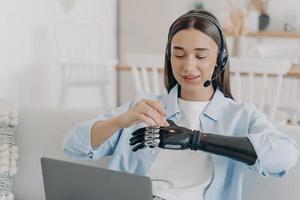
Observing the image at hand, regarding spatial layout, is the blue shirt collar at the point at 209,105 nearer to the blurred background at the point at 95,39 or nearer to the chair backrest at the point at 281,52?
the blurred background at the point at 95,39

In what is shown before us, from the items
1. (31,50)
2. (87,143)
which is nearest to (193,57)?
(87,143)

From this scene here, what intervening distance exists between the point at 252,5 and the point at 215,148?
12.5 feet

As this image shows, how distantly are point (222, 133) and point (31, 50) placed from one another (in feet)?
9.12

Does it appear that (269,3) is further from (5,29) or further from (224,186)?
(224,186)

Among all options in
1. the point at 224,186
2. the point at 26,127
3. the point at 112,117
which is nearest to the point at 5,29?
the point at 26,127

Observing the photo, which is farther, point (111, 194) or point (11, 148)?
point (11, 148)

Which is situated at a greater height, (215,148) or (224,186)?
(215,148)

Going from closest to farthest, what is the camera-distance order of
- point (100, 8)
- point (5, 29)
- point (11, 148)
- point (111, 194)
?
point (111, 194), point (11, 148), point (5, 29), point (100, 8)

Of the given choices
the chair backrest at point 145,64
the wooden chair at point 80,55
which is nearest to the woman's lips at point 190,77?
the chair backrest at point 145,64

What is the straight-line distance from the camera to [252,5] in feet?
15.8

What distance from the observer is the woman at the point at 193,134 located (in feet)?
3.91

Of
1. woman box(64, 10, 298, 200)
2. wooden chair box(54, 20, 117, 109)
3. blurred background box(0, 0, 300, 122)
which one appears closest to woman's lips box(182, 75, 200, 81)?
woman box(64, 10, 298, 200)

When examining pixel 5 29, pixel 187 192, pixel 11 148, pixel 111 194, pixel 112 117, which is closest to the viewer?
pixel 111 194

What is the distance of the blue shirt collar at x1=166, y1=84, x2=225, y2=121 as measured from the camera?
4.37 ft
